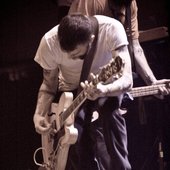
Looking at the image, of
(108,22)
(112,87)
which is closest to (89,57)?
(108,22)

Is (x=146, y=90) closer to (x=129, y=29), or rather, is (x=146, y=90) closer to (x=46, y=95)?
(x=129, y=29)

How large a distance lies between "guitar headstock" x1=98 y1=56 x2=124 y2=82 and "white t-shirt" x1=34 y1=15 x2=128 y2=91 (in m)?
0.25

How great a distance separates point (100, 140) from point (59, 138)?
203 mm

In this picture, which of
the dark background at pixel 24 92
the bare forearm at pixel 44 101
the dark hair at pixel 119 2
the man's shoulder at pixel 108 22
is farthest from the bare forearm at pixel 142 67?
the dark background at pixel 24 92

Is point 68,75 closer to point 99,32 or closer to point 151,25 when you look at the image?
point 99,32

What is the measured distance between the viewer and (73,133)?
1987 millimetres

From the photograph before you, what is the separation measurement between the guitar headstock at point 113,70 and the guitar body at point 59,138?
386 millimetres

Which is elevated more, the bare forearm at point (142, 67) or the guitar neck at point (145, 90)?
the bare forearm at point (142, 67)

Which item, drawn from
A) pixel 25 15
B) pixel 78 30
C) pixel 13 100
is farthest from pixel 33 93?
pixel 78 30

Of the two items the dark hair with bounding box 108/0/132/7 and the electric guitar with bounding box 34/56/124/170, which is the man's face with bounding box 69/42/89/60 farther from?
the dark hair with bounding box 108/0/132/7

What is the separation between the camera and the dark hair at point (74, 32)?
1.88 meters

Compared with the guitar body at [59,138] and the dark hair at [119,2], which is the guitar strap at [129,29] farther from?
the guitar body at [59,138]

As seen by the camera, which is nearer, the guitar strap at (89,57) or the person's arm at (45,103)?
the guitar strap at (89,57)

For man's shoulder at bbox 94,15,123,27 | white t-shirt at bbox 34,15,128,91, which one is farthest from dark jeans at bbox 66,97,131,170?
man's shoulder at bbox 94,15,123,27
